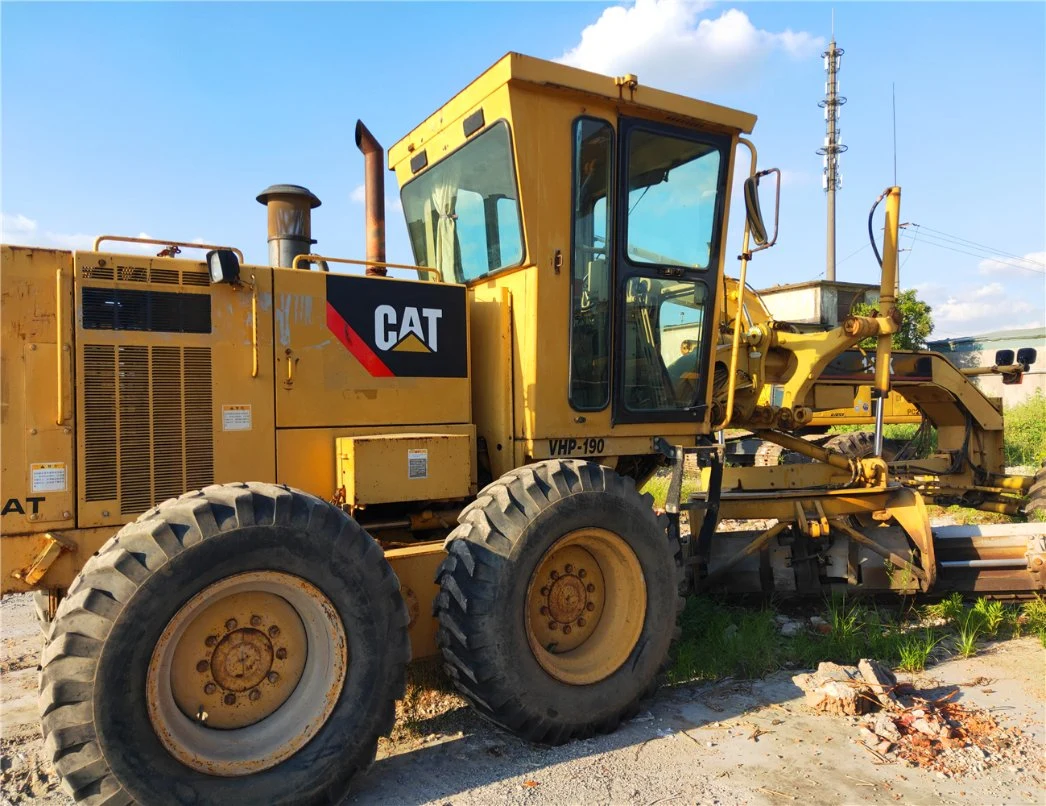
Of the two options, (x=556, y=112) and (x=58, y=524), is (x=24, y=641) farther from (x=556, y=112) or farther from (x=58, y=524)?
(x=556, y=112)

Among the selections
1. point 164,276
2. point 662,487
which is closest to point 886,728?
point 164,276

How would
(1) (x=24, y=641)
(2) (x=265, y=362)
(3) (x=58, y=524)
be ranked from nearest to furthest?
(3) (x=58, y=524) < (2) (x=265, y=362) < (1) (x=24, y=641)

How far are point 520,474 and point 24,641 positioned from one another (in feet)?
12.6

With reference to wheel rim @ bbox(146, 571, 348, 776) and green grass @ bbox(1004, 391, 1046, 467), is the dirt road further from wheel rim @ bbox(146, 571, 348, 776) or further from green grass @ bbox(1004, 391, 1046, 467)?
green grass @ bbox(1004, 391, 1046, 467)

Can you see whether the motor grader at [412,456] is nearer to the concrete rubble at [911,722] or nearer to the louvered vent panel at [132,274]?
the louvered vent panel at [132,274]

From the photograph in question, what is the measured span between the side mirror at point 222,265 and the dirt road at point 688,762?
2.25m

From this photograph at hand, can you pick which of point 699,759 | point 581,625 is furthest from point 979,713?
point 581,625

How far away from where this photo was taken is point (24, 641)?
5176 mm

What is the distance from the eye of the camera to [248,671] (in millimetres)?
3051

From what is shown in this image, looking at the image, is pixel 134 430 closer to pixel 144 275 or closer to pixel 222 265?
pixel 144 275

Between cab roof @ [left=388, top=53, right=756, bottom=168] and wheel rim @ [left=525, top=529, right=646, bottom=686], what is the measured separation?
92.3 inches

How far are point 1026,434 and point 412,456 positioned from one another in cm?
1589

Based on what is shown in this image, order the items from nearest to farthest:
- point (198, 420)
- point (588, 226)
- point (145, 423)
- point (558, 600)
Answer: point (145, 423)
point (198, 420)
point (558, 600)
point (588, 226)

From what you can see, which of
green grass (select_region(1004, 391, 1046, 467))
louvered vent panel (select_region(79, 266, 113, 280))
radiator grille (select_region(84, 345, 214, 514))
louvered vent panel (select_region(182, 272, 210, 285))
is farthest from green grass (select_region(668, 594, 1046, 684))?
green grass (select_region(1004, 391, 1046, 467))
